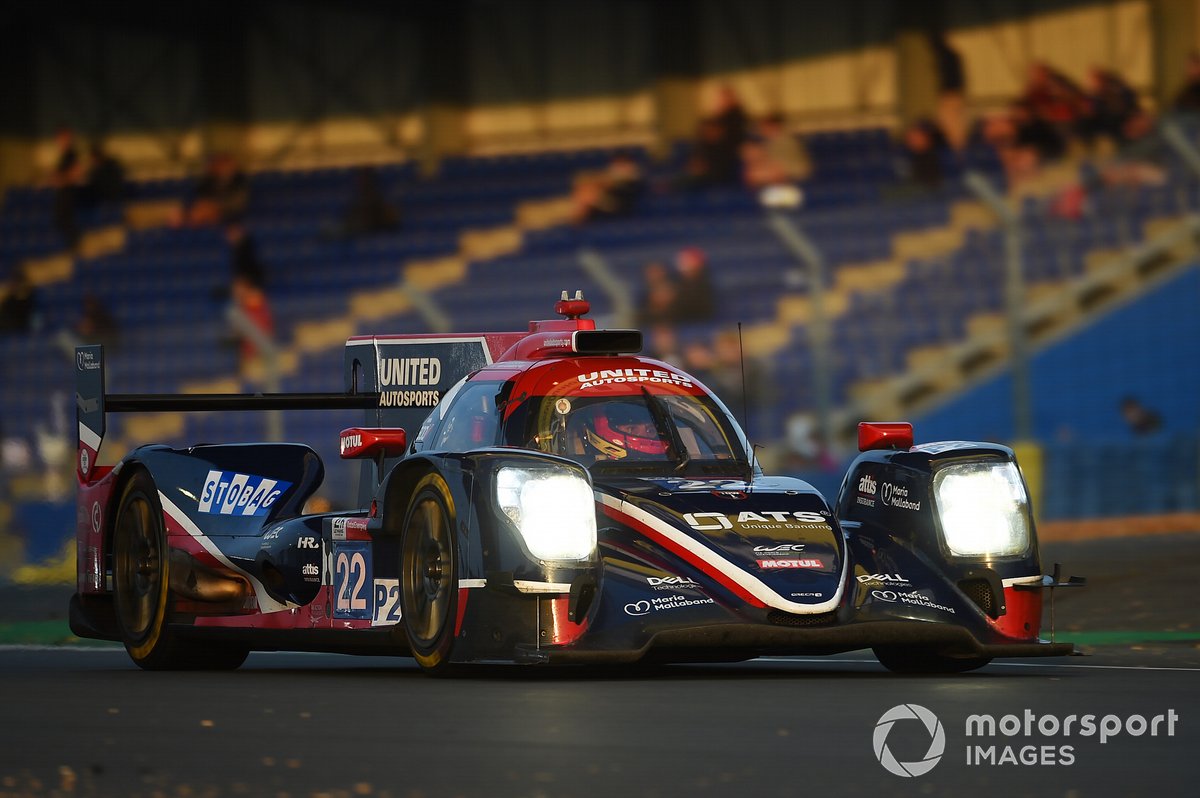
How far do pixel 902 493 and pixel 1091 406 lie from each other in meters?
11.1

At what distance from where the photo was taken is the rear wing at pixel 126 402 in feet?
33.4

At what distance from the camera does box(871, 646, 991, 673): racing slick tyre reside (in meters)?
8.44

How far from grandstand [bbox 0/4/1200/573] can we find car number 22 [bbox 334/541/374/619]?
346 inches

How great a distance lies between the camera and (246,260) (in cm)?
2320

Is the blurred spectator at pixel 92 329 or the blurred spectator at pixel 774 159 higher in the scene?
the blurred spectator at pixel 774 159

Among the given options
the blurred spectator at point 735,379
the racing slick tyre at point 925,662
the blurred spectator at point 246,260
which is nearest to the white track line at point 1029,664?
the racing slick tyre at point 925,662

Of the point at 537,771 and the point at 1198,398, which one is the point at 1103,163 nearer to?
the point at 1198,398

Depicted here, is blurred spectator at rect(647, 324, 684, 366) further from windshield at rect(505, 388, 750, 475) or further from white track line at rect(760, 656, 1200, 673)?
windshield at rect(505, 388, 750, 475)

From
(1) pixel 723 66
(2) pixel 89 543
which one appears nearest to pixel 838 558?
(2) pixel 89 543

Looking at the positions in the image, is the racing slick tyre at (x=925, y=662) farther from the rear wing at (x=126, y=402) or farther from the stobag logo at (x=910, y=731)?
the rear wing at (x=126, y=402)

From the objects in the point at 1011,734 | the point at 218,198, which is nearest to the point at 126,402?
the point at 1011,734

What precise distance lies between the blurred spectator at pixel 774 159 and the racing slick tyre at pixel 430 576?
46.2ft

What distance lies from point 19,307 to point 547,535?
1686cm

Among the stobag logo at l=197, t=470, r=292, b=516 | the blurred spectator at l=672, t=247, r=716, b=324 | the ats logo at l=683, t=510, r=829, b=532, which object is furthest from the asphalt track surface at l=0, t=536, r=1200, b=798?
the blurred spectator at l=672, t=247, r=716, b=324
